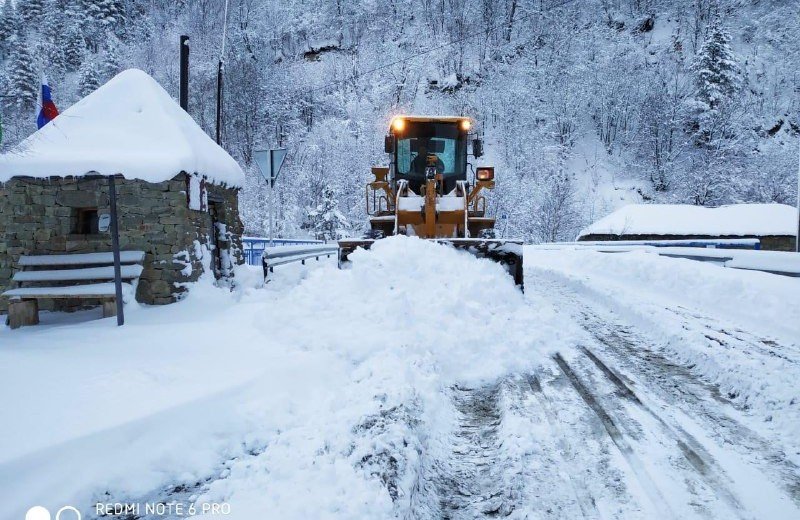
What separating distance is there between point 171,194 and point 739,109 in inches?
2418

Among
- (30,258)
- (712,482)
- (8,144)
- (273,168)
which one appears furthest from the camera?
(273,168)

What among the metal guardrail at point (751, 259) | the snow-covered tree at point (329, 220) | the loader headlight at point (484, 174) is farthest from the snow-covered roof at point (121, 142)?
the snow-covered tree at point (329, 220)

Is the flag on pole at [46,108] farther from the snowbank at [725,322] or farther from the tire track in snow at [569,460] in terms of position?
the snowbank at [725,322]

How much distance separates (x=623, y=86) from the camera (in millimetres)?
53656

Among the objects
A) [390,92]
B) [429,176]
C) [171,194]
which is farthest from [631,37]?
[171,194]

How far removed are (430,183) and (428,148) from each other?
1681 millimetres

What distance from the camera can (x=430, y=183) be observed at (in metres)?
8.42

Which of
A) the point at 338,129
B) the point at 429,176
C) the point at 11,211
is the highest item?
the point at 338,129

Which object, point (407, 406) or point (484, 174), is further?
point (484, 174)

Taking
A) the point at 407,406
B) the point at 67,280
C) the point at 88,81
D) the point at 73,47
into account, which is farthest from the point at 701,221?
the point at 73,47

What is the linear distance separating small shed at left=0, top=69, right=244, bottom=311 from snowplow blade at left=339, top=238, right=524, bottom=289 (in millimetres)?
2541

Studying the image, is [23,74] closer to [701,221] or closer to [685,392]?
[685,392]

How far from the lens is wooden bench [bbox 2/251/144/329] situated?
5.77 m

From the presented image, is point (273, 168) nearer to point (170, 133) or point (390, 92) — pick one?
point (170, 133)
